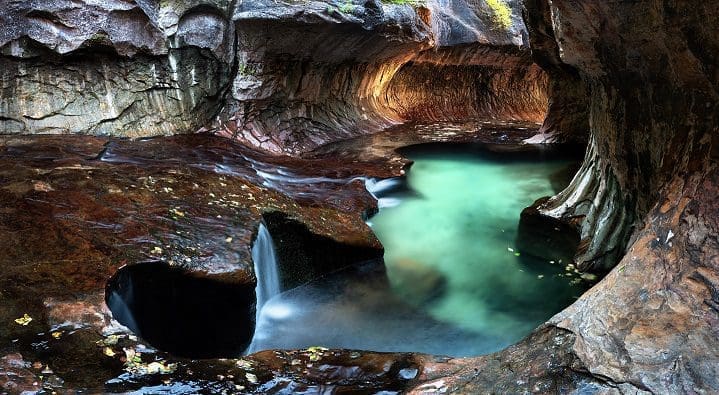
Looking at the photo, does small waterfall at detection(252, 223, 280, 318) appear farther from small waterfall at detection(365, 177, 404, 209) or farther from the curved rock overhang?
the curved rock overhang

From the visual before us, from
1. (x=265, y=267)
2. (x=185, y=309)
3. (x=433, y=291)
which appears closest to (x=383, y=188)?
(x=433, y=291)

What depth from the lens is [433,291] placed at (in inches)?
251

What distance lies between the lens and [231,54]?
35.8 ft

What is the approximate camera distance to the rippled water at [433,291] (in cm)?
545

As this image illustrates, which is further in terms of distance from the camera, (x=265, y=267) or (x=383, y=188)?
(x=383, y=188)

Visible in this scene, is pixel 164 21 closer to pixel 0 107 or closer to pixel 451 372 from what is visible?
pixel 0 107

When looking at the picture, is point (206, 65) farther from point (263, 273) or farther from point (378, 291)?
point (378, 291)

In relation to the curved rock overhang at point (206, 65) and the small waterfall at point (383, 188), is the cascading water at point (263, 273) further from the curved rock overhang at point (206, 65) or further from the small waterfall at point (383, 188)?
the curved rock overhang at point (206, 65)

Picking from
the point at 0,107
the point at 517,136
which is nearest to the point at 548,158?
the point at 517,136

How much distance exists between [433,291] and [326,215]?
68.4 inches

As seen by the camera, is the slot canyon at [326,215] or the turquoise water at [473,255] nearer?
the slot canyon at [326,215]

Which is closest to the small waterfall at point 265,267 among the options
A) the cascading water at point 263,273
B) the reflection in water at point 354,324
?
the cascading water at point 263,273

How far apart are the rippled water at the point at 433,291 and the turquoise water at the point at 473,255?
12 mm

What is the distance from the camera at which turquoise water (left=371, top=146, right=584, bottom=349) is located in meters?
5.96
